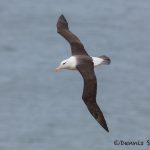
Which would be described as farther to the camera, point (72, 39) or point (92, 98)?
point (72, 39)

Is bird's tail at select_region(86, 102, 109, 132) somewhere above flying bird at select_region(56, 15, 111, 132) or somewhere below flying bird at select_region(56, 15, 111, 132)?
below

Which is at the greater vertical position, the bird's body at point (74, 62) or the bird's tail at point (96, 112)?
the bird's body at point (74, 62)

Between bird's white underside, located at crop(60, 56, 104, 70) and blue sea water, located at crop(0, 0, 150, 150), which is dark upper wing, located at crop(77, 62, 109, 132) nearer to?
bird's white underside, located at crop(60, 56, 104, 70)

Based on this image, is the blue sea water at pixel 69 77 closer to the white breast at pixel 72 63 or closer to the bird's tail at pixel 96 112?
the white breast at pixel 72 63

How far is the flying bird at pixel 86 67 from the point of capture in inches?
719

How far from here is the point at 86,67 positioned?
19.0 m

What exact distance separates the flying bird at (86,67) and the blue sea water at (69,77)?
8.09 m

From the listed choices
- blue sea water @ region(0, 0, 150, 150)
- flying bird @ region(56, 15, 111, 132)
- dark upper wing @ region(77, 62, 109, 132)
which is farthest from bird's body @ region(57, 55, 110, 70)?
blue sea water @ region(0, 0, 150, 150)

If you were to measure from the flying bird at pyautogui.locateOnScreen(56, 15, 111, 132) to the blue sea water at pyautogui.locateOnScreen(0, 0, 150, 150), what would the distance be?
8087mm

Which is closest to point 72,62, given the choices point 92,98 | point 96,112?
point 92,98

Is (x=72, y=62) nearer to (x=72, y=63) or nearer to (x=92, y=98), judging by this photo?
(x=72, y=63)

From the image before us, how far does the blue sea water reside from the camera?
29094 mm

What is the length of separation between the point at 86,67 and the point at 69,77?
43.3ft

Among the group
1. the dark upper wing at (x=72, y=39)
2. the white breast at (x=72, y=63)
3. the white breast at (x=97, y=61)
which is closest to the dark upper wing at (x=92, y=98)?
the white breast at (x=72, y=63)
